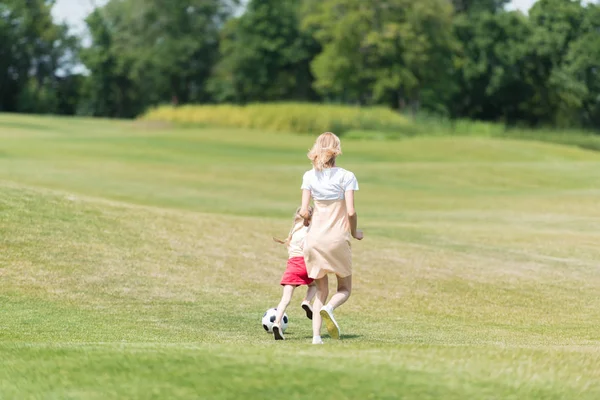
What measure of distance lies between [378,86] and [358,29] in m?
5.19

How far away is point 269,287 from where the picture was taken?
1577 cm

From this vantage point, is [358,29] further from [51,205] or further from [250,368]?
[250,368]

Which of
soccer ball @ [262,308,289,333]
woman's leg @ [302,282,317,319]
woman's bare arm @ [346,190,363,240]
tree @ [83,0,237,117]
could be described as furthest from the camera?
tree @ [83,0,237,117]

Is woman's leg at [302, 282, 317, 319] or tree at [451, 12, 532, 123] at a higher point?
tree at [451, 12, 532, 123]

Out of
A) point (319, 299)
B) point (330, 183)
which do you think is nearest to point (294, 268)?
point (319, 299)

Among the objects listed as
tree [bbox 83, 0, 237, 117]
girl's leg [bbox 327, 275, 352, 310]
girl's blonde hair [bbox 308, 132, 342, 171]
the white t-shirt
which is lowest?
girl's leg [bbox 327, 275, 352, 310]

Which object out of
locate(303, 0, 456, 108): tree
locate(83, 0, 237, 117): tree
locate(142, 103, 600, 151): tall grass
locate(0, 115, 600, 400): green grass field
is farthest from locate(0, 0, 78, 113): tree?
locate(0, 115, 600, 400): green grass field

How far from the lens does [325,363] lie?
7.51 metres

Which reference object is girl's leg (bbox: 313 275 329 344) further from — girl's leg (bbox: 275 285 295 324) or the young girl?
girl's leg (bbox: 275 285 295 324)

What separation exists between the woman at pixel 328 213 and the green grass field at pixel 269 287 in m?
0.93

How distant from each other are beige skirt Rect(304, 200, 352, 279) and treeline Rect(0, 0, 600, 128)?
7141 cm

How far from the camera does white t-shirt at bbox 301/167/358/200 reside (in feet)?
32.6

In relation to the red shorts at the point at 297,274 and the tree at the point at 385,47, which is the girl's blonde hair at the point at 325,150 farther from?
the tree at the point at 385,47

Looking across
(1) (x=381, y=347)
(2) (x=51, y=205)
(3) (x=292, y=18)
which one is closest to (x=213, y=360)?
(1) (x=381, y=347)
